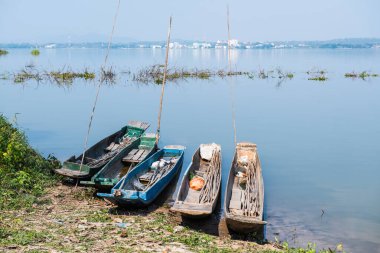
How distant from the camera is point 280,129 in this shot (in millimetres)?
21578

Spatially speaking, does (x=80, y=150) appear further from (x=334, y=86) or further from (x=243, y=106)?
(x=334, y=86)

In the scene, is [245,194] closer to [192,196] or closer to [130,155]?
[192,196]

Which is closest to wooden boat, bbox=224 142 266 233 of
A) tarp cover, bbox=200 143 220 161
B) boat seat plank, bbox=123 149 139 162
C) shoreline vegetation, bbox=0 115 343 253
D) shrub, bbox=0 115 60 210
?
shoreline vegetation, bbox=0 115 343 253

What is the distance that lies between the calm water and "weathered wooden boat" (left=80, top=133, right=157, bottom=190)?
7.43 feet

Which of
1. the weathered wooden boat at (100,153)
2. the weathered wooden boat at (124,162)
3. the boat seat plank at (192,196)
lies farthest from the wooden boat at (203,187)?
the weathered wooden boat at (100,153)

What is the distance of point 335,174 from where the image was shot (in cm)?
1471

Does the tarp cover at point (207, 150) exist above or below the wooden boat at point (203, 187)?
above

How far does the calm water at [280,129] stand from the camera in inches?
437

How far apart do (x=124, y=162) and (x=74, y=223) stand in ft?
16.1

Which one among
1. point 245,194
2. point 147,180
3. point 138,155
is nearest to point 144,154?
point 138,155

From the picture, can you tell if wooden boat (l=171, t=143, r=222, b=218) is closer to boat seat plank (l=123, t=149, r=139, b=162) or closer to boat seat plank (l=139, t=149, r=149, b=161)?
boat seat plank (l=139, t=149, r=149, b=161)

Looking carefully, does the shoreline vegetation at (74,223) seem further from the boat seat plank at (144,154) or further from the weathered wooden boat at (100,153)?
the boat seat plank at (144,154)

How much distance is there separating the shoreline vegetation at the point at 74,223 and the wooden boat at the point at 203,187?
44cm

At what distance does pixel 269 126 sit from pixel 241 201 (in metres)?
12.3
